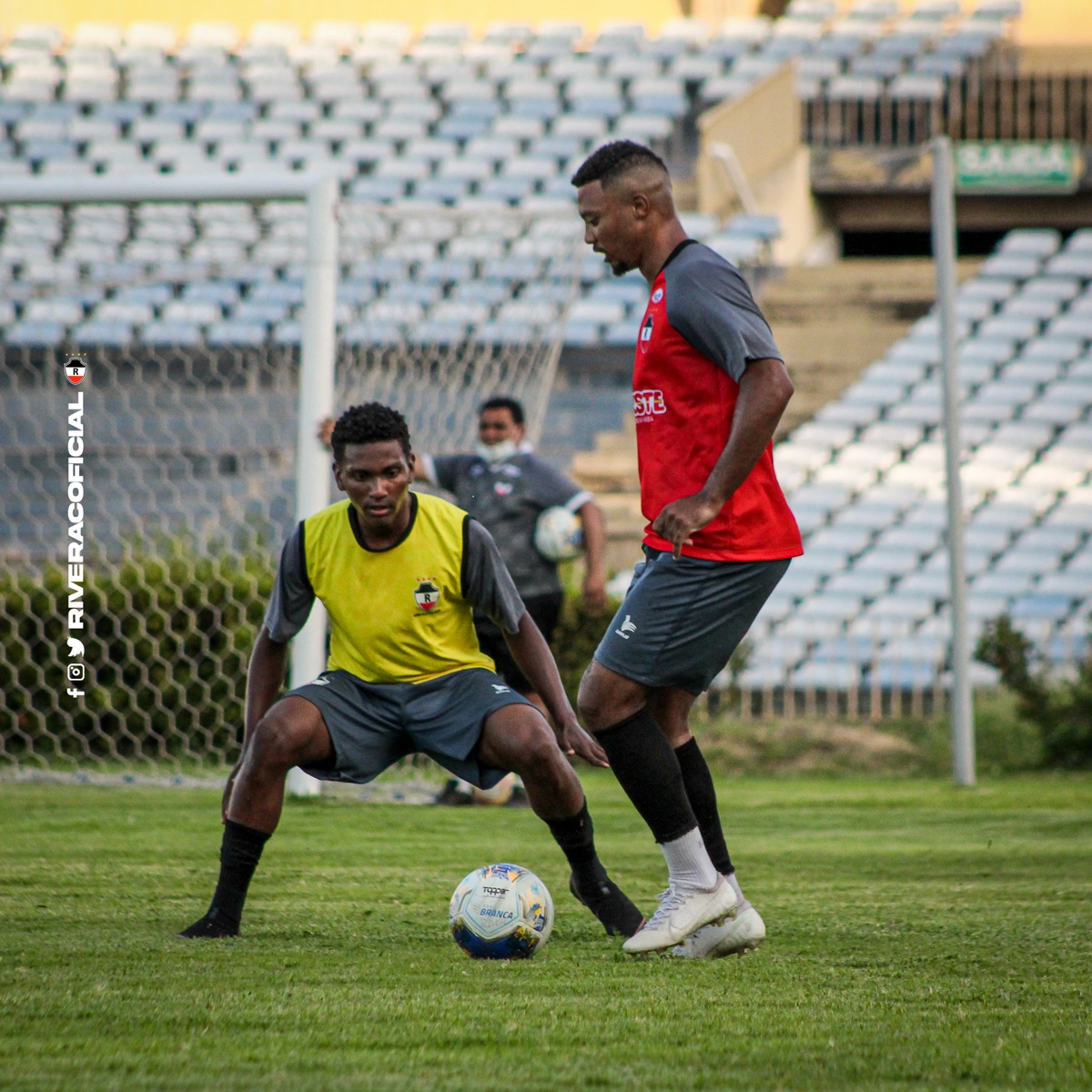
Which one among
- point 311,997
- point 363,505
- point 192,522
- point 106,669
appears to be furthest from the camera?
point 192,522

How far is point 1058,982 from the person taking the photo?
10.3 feet

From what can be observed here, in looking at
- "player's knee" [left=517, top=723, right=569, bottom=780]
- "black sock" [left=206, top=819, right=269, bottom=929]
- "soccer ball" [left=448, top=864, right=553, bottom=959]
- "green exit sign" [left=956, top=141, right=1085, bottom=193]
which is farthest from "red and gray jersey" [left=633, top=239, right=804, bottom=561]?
"green exit sign" [left=956, top=141, right=1085, bottom=193]

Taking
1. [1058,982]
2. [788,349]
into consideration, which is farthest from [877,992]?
[788,349]

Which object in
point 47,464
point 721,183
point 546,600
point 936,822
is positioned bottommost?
point 936,822

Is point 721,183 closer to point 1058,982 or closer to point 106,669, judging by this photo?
point 106,669

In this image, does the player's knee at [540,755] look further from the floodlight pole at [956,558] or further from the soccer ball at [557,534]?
the floodlight pole at [956,558]

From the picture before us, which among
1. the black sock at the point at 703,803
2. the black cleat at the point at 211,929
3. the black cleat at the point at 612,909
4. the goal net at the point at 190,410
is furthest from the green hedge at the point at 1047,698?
the black cleat at the point at 211,929

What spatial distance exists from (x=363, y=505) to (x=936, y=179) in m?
6.28

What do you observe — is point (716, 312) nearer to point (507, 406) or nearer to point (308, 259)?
point (507, 406)

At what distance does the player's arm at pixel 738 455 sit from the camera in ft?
11.1

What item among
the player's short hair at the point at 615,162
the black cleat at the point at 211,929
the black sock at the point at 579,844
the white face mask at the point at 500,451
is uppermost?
the player's short hair at the point at 615,162

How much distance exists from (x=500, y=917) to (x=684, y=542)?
0.95m

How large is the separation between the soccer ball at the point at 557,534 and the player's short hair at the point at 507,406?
1.57 feet

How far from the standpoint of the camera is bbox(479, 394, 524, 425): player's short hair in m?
7.58
